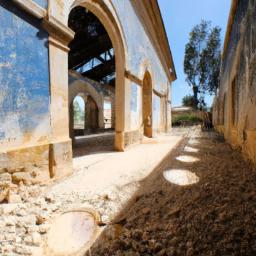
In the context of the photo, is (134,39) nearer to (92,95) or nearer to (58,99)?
(58,99)

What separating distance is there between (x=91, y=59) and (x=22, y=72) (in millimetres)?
8432

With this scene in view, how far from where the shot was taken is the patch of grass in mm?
19242

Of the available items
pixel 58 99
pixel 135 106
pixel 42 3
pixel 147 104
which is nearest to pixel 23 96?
pixel 58 99

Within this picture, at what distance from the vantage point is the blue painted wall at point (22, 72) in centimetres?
199

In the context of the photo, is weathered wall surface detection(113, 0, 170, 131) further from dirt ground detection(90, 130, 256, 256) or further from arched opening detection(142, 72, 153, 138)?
dirt ground detection(90, 130, 256, 256)

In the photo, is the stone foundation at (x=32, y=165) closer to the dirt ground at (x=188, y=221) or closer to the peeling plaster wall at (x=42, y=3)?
the dirt ground at (x=188, y=221)

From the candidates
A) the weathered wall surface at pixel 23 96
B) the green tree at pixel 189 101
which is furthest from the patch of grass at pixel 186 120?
the weathered wall surface at pixel 23 96

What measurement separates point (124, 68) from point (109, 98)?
956 cm

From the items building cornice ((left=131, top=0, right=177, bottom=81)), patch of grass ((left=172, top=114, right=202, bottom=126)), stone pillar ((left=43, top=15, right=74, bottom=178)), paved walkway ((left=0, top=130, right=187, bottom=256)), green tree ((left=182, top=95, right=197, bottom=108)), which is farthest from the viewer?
green tree ((left=182, top=95, right=197, bottom=108))

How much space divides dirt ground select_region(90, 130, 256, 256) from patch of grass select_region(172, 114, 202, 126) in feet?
57.7

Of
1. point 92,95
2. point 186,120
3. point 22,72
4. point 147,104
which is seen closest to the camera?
point 22,72

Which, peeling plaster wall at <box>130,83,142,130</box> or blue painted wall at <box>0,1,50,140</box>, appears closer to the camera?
blue painted wall at <box>0,1,50,140</box>

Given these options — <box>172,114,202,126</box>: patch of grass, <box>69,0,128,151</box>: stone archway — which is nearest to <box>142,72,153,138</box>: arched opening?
<box>69,0,128,151</box>: stone archway

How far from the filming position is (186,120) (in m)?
19.7
